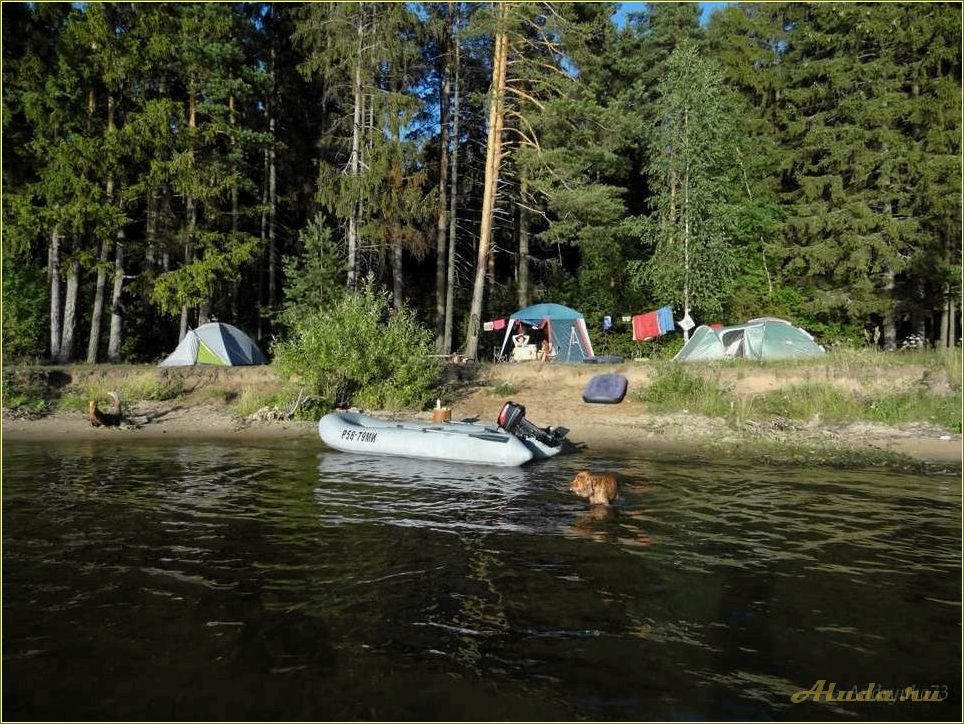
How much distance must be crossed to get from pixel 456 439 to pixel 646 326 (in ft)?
44.3

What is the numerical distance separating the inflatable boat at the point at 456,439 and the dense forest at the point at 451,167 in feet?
32.2

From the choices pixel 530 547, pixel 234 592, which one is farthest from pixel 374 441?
pixel 234 592

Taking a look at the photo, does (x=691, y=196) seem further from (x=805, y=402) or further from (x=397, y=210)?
(x=805, y=402)

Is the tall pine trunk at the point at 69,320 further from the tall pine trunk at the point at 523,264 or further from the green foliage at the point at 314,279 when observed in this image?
the tall pine trunk at the point at 523,264

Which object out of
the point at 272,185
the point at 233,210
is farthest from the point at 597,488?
the point at 272,185

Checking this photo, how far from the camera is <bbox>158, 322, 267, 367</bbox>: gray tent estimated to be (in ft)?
70.6

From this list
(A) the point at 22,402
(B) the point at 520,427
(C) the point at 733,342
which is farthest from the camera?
A: (C) the point at 733,342

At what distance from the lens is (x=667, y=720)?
169 inches

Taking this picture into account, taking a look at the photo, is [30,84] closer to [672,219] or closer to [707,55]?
[672,219]

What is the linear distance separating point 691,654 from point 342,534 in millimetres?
4378

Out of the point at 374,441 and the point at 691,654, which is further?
the point at 374,441

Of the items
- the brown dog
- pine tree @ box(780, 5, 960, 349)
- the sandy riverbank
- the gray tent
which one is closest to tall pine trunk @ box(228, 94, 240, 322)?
the gray tent

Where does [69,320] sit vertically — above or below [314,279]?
below

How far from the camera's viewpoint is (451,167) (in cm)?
2828
